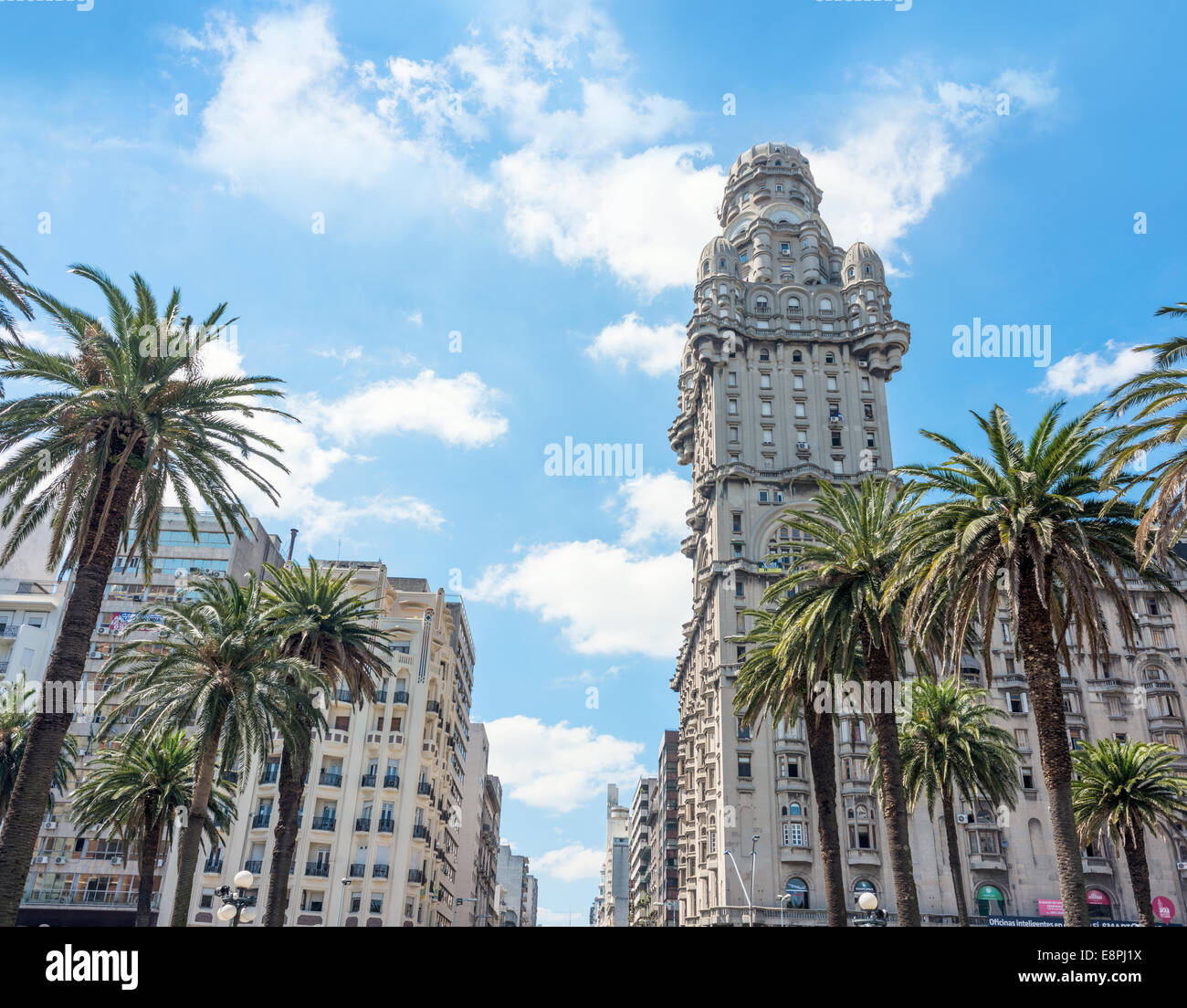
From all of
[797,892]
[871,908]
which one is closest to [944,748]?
[871,908]

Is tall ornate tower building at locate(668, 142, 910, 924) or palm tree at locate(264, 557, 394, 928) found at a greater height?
tall ornate tower building at locate(668, 142, 910, 924)

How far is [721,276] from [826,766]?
69793 mm

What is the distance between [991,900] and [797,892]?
15265mm

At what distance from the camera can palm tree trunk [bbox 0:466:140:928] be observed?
22.5 meters

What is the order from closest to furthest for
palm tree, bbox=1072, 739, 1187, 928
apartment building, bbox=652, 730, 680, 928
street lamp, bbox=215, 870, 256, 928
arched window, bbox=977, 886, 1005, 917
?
1. street lamp, bbox=215, 870, 256, 928
2. palm tree, bbox=1072, 739, 1187, 928
3. arched window, bbox=977, 886, 1005, 917
4. apartment building, bbox=652, 730, 680, 928

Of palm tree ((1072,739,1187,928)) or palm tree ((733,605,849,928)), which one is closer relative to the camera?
palm tree ((733,605,849,928))

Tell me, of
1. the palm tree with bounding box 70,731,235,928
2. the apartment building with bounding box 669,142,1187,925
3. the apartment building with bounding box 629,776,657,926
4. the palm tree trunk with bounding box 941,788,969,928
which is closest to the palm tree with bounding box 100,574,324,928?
the palm tree with bounding box 70,731,235,928

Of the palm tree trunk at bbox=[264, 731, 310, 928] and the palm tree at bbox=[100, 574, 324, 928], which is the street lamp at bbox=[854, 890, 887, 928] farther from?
the palm tree at bbox=[100, 574, 324, 928]

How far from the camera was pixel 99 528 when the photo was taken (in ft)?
83.1

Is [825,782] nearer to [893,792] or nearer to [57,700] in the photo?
[893,792]

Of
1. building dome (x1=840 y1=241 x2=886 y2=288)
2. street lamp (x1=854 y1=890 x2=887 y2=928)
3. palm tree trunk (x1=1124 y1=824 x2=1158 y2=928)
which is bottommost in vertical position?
street lamp (x1=854 y1=890 x2=887 y2=928)

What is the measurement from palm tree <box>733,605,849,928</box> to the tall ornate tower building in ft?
121

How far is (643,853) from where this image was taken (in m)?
158
